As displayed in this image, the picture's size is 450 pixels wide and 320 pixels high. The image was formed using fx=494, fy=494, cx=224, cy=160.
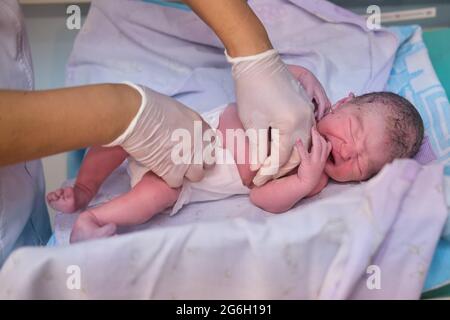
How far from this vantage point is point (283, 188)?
994 mm

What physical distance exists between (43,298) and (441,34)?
4.15ft

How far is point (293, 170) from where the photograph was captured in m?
1.05

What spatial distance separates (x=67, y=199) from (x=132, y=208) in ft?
0.49

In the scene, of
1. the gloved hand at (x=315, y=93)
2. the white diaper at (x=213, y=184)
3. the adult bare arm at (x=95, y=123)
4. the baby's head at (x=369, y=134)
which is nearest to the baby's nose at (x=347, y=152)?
the baby's head at (x=369, y=134)

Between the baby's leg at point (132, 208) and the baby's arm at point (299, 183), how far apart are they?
0.61ft

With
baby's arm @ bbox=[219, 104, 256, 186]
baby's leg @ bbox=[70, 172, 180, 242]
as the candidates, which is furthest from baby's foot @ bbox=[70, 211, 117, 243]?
baby's arm @ bbox=[219, 104, 256, 186]

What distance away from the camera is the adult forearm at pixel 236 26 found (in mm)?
942

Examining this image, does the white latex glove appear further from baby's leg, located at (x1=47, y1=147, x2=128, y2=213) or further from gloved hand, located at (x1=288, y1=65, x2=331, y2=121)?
baby's leg, located at (x1=47, y1=147, x2=128, y2=213)

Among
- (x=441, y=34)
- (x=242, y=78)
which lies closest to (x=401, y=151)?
(x=242, y=78)

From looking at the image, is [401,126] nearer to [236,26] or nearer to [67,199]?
[236,26]

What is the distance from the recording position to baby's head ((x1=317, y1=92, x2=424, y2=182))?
101 centimetres

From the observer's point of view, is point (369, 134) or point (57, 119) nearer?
point (57, 119)

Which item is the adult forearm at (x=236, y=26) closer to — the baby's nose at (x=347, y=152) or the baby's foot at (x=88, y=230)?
the baby's nose at (x=347, y=152)

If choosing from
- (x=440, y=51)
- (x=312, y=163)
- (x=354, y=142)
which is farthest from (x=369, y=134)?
(x=440, y=51)
